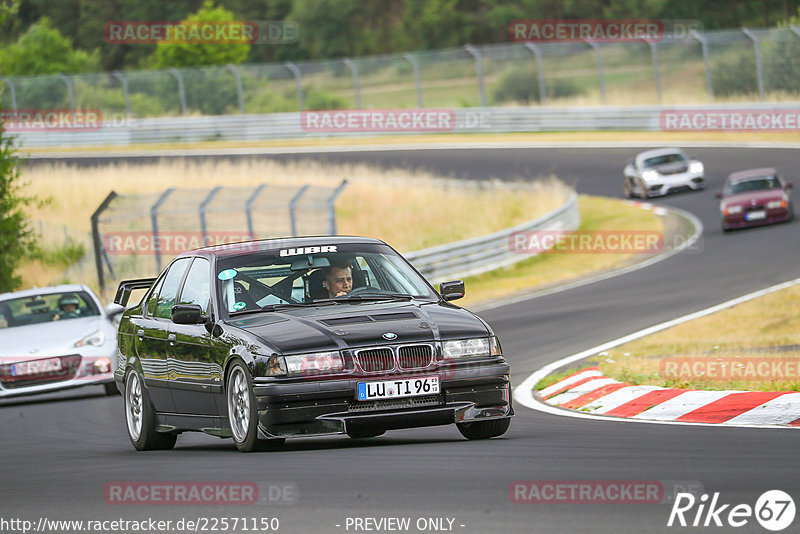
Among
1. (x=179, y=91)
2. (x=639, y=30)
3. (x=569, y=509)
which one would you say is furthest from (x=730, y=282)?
(x=639, y=30)

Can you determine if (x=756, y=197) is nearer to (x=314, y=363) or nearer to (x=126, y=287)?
(x=126, y=287)

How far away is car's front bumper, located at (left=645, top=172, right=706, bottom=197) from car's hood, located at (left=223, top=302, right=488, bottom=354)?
2577cm

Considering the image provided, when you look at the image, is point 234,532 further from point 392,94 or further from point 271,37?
point 271,37

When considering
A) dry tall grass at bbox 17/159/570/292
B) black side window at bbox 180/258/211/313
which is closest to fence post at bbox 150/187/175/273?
dry tall grass at bbox 17/159/570/292

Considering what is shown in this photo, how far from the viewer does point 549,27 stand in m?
79.1

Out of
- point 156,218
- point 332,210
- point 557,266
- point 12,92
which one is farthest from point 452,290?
point 12,92

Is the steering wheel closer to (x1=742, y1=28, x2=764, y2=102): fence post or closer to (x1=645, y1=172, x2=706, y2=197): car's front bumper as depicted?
(x1=645, y1=172, x2=706, y2=197): car's front bumper

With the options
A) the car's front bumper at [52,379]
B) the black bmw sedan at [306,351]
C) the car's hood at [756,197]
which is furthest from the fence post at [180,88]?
the black bmw sedan at [306,351]

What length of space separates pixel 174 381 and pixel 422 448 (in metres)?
2.22

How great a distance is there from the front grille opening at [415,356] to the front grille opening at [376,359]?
74 mm

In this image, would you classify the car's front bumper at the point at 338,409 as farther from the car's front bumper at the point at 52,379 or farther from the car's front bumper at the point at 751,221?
the car's front bumper at the point at 751,221

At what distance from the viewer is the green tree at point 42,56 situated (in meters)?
69.4

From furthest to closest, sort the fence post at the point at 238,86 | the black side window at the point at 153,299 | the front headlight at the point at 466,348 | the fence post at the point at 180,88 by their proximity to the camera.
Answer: the fence post at the point at 180,88 < the fence post at the point at 238,86 < the black side window at the point at 153,299 < the front headlight at the point at 466,348

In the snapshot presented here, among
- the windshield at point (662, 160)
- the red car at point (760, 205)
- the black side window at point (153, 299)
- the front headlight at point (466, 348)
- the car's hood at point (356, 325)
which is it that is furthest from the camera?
the windshield at point (662, 160)
